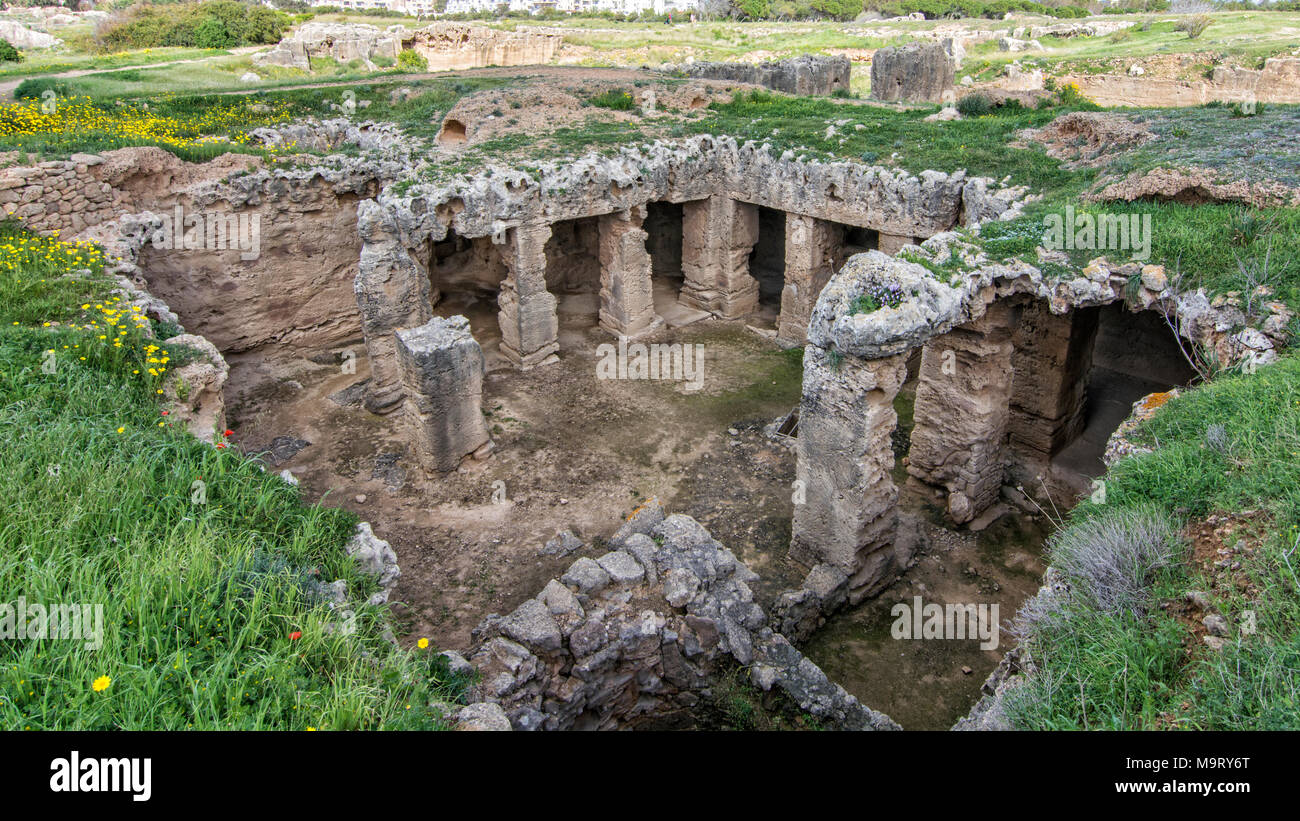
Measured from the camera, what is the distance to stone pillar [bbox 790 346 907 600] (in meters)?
7.88

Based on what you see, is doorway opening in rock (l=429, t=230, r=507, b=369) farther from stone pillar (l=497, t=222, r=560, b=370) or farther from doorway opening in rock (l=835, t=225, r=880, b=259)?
doorway opening in rock (l=835, t=225, r=880, b=259)

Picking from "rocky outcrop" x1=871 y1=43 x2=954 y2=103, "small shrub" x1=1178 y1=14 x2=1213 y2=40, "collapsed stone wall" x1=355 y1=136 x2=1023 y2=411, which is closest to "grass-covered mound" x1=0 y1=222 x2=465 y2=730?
"collapsed stone wall" x1=355 y1=136 x2=1023 y2=411

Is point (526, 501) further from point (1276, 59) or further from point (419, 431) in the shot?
point (1276, 59)

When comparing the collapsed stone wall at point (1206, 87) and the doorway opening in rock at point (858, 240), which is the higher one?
the collapsed stone wall at point (1206, 87)

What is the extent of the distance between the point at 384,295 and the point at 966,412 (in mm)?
8027

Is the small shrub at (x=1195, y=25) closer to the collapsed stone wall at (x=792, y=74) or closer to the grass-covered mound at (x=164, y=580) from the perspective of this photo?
the collapsed stone wall at (x=792, y=74)

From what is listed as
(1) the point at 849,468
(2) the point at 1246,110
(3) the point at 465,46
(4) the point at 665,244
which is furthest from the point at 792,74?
(1) the point at 849,468

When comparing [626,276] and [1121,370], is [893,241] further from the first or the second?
[626,276]

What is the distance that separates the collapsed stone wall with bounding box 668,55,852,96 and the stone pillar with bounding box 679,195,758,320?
5823mm

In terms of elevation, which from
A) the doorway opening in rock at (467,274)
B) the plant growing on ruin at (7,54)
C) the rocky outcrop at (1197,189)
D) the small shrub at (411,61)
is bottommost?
the doorway opening in rock at (467,274)

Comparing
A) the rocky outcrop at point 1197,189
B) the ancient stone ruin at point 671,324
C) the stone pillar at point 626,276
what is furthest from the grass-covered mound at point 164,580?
the rocky outcrop at point 1197,189

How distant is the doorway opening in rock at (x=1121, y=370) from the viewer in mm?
11258

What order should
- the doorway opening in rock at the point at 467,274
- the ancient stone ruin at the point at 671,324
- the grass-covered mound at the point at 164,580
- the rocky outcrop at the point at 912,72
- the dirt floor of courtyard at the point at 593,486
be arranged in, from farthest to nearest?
1. the rocky outcrop at the point at 912,72
2. the doorway opening in rock at the point at 467,274
3. the dirt floor of courtyard at the point at 593,486
4. the ancient stone ruin at the point at 671,324
5. the grass-covered mound at the point at 164,580

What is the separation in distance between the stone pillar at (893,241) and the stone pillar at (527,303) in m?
5.25
